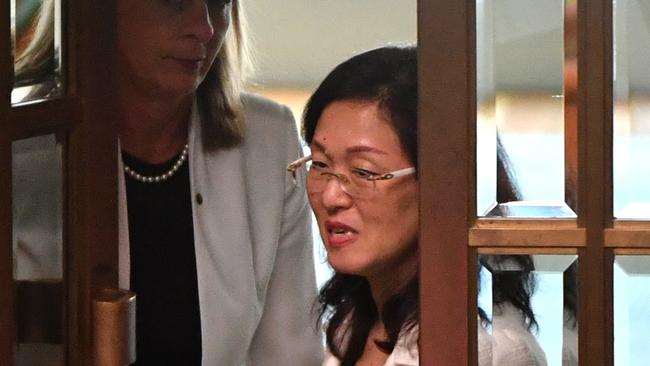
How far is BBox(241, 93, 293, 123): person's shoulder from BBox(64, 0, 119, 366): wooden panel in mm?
654

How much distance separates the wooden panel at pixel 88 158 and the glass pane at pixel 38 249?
0.02 metres

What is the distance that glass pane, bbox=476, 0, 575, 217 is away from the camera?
4.81ft

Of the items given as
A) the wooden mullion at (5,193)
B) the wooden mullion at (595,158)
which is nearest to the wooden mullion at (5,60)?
the wooden mullion at (5,193)

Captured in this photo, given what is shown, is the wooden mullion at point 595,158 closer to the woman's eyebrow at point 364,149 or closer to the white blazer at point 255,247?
the woman's eyebrow at point 364,149

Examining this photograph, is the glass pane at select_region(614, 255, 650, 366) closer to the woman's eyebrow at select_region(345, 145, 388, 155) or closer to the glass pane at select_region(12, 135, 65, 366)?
the woman's eyebrow at select_region(345, 145, 388, 155)

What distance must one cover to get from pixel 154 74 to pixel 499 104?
0.82m

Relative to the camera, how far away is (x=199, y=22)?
216 cm

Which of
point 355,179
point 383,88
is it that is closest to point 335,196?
point 355,179

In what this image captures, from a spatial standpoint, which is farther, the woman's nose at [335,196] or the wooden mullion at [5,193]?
the woman's nose at [335,196]

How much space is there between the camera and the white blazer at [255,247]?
7.55ft

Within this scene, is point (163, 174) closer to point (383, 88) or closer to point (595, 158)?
point (383, 88)

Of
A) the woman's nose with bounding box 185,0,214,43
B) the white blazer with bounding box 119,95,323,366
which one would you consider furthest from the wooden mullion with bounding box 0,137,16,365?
the white blazer with bounding box 119,95,323,366

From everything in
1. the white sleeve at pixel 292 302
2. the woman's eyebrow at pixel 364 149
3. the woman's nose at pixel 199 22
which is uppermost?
the woman's nose at pixel 199 22

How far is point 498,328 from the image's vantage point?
1.49 meters
